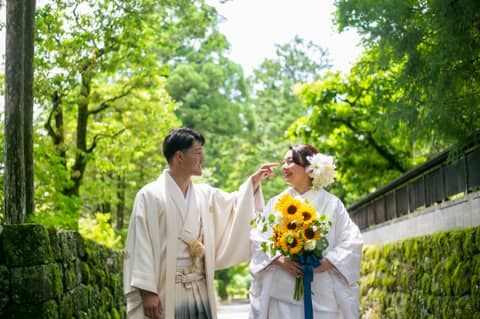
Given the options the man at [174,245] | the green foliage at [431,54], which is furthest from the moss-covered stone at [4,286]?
the green foliage at [431,54]

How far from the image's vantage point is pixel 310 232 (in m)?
5.31

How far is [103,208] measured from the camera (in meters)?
27.8

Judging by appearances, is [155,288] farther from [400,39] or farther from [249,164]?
[249,164]

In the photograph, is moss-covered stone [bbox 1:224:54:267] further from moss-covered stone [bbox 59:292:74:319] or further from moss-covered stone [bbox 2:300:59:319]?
moss-covered stone [bbox 59:292:74:319]

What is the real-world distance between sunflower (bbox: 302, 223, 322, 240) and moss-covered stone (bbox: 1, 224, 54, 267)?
103 inches

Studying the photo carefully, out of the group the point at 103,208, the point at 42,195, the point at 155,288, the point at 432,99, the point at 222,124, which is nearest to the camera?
the point at 155,288

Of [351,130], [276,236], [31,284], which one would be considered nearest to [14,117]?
[31,284]

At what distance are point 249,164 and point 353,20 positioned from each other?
2662 centimetres

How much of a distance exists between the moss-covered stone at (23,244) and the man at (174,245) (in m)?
1.65

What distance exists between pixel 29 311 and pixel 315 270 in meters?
2.66

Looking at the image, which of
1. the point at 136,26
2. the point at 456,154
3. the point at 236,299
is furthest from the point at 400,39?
the point at 236,299

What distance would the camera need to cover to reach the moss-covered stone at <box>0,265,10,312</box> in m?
6.29

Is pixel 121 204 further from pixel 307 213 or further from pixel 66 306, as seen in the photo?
pixel 307 213

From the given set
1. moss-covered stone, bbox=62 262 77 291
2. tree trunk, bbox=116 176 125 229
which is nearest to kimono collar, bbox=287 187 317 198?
moss-covered stone, bbox=62 262 77 291
